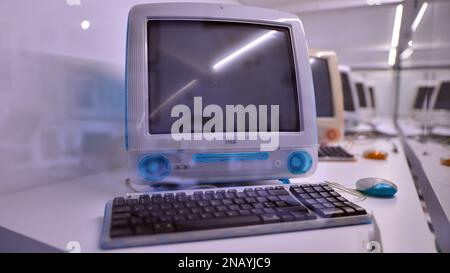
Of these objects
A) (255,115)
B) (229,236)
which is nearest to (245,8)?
(255,115)

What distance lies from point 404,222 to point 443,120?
4.73 ft

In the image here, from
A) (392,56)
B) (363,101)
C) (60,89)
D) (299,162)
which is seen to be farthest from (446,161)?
(392,56)

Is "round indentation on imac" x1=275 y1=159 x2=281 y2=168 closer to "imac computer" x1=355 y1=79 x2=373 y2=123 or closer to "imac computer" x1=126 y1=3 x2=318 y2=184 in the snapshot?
"imac computer" x1=126 y1=3 x2=318 y2=184

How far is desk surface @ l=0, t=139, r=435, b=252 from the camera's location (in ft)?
1.40

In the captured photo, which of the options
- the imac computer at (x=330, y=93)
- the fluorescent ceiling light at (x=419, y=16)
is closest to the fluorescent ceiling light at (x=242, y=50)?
the imac computer at (x=330, y=93)

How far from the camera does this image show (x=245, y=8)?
72 centimetres

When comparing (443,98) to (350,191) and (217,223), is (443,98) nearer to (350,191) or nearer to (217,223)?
(350,191)

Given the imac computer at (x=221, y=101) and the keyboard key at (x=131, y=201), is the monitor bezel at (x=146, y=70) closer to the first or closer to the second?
the imac computer at (x=221, y=101)

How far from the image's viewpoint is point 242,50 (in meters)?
0.72

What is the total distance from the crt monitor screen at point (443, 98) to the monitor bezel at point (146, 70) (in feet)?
4.07

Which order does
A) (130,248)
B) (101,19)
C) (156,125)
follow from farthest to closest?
(101,19)
(156,125)
(130,248)

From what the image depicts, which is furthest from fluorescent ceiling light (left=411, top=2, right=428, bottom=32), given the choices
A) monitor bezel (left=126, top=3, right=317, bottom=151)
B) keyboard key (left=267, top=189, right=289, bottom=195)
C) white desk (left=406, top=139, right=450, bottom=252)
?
keyboard key (left=267, top=189, right=289, bottom=195)

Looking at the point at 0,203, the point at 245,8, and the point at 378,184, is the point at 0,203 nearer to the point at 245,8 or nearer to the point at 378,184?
the point at 245,8

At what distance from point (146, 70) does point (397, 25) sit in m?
2.33
